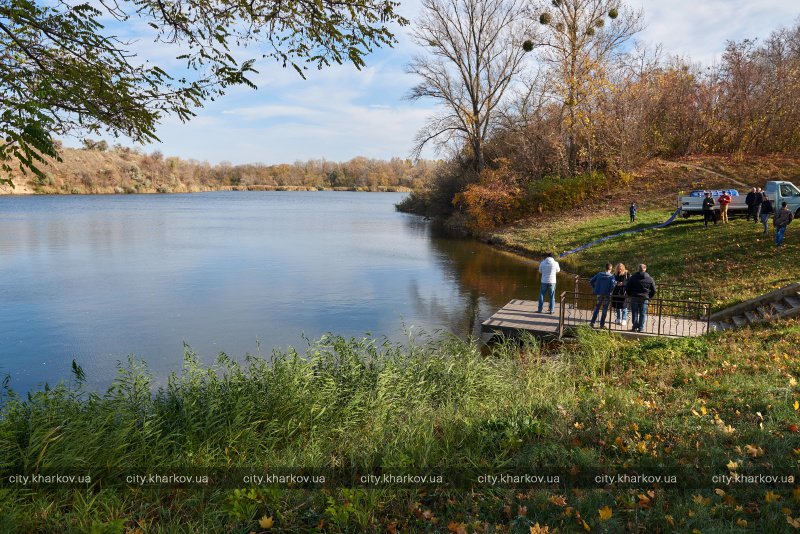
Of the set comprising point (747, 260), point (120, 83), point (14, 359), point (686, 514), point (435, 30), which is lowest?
point (14, 359)

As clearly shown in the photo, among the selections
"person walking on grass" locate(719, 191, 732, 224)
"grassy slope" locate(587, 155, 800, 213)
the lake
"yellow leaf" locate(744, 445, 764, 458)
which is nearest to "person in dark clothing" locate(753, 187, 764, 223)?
"person walking on grass" locate(719, 191, 732, 224)

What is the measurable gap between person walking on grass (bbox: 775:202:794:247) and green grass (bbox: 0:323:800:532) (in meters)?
10.1

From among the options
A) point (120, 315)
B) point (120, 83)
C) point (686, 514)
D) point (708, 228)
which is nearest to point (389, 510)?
point (686, 514)

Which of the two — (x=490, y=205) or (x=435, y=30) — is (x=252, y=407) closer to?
(x=490, y=205)

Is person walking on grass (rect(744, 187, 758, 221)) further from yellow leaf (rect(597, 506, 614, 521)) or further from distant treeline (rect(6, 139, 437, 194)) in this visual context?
distant treeline (rect(6, 139, 437, 194))

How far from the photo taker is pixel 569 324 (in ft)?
44.0

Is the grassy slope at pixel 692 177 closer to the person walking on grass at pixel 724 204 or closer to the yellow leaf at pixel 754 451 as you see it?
the person walking on grass at pixel 724 204

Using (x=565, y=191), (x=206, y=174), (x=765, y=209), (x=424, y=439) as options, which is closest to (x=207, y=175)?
(x=206, y=174)

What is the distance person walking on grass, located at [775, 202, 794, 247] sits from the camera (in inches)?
690

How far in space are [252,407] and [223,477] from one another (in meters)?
1.77

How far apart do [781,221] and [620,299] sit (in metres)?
9.34

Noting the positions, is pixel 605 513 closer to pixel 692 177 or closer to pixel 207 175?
pixel 692 177

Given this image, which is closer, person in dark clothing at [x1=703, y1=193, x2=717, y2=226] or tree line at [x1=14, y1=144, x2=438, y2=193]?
person in dark clothing at [x1=703, y1=193, x2=717, y2=226]

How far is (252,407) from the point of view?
7438 mm
